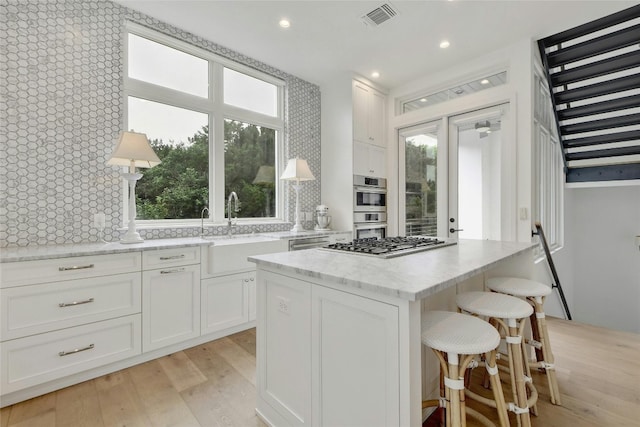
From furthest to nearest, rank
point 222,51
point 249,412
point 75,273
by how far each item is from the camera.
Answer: point 222,51
point 75,273
point 249,412

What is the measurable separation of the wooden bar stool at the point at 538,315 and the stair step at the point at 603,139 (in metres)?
3.17

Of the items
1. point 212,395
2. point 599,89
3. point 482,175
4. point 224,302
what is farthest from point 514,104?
point 212,395

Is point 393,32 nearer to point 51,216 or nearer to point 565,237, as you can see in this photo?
point 51,216

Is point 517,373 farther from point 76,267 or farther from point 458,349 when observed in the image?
point 76,267

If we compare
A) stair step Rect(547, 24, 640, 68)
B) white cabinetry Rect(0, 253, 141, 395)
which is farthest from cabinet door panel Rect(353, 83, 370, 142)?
white cabinetry Rect(0, 253, 141, 395)

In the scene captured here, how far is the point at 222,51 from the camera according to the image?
331cm

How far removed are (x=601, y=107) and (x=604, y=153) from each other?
87 cm

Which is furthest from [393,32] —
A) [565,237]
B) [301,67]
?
[565,237]

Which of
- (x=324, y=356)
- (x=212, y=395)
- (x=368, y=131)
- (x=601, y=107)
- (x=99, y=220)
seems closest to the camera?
(x=324, y=356)

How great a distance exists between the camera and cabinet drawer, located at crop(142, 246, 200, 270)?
7.31 feet

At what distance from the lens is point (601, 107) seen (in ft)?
11.4

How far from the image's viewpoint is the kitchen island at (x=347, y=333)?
101 cm

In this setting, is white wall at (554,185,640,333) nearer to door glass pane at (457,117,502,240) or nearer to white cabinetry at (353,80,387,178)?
door glass pane at (457,117,502,240)

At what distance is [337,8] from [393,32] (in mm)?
690
